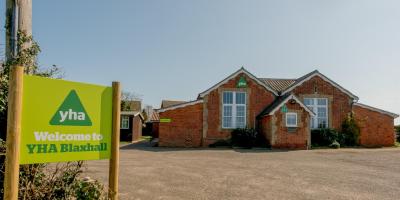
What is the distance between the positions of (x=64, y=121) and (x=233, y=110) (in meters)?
19.3

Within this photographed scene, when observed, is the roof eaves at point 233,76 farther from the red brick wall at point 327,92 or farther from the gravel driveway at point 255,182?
the gravel driveway at point 255,182

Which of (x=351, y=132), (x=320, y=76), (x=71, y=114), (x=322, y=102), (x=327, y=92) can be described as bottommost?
(x=351, y=132)

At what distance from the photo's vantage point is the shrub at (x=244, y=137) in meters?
21.7

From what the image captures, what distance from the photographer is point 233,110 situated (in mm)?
22984

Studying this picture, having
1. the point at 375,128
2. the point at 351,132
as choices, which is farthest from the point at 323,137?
the point at 375,128

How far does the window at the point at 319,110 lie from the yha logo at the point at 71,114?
21551mm

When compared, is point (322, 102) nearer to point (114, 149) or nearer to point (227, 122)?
point (227, 122)

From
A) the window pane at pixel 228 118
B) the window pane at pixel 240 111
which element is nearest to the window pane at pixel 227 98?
the window pane at pixel 228 118

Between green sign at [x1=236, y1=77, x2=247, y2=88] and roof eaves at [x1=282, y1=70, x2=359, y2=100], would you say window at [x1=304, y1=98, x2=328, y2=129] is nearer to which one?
roof eaves at [x1=282, y1=70, x2=359, y2=100]

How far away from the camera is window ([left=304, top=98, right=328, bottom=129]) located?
77.0ft

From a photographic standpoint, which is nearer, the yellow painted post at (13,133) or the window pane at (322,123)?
the yellow painted post at (13,133)

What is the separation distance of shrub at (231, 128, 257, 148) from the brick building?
636 mm

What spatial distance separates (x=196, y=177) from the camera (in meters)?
9.28

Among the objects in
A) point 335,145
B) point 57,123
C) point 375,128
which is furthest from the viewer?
point 375,128
